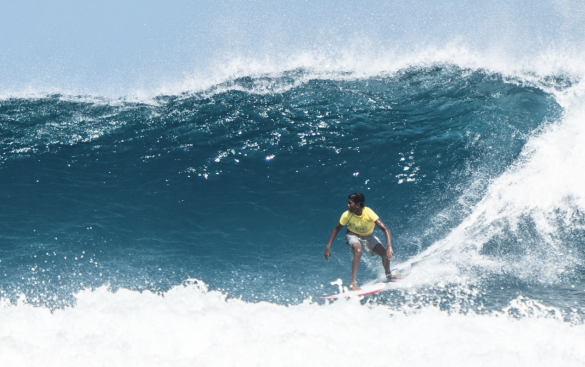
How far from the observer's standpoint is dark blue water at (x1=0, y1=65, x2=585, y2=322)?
367 inches

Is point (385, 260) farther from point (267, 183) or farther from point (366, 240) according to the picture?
point (267, 183)

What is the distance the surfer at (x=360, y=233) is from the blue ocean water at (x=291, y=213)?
554mm

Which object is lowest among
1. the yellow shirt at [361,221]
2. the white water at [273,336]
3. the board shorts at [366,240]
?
the white water at [273,336]

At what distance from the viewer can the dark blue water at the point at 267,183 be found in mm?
9312

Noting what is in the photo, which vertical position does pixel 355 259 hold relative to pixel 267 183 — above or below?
below

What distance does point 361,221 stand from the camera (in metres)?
8.77

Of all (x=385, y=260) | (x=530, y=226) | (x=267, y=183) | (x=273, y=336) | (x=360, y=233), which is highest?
(x=267, y=183)

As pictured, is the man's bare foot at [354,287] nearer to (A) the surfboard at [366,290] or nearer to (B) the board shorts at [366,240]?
(A) the surfboard at [366,290]

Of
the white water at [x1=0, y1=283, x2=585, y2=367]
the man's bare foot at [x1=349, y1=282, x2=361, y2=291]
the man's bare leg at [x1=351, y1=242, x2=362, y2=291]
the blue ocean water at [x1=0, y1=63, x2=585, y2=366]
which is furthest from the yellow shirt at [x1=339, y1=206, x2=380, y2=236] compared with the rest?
the white water at [x1=0, y1=283, x2=585, y2=367]

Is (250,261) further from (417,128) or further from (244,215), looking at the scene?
(417,128)

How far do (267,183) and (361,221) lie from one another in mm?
3841

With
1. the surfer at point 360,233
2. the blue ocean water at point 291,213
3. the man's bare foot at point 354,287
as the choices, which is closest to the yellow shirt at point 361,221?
the surfer at point 360,233

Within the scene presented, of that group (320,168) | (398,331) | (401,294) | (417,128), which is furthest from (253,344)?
(417,128)

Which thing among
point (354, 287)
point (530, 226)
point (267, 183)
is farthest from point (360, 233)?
point (267, 183)
